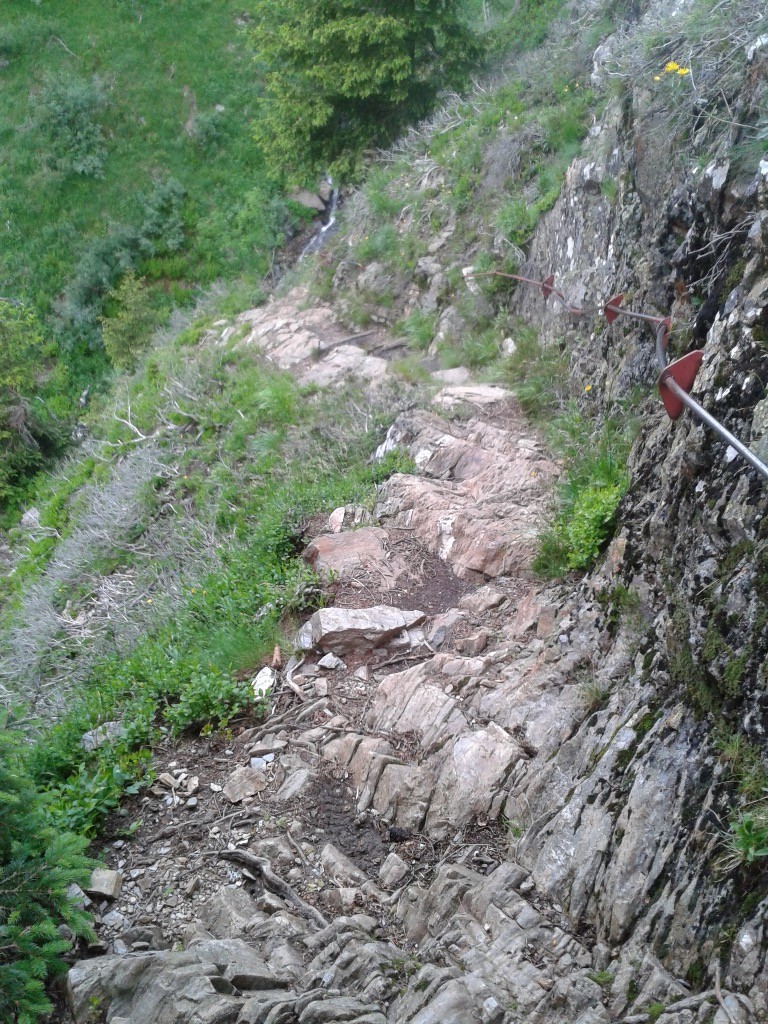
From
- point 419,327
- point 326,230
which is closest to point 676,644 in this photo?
point 419,327

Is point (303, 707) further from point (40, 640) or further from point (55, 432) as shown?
point (55, 432)

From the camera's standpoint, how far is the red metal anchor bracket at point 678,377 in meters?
3.75

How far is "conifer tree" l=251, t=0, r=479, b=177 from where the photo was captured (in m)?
12.3

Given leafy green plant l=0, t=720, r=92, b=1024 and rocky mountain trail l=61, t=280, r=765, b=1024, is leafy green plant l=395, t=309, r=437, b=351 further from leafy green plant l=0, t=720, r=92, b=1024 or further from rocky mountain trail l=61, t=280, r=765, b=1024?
leafy green plant l=0, t=720, r=92, b=1024

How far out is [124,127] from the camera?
1988cm

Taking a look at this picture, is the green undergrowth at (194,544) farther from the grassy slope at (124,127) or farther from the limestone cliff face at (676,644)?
the grassy slope at (124,127)

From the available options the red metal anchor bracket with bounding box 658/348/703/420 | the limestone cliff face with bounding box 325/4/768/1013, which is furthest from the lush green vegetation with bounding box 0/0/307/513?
the red metal anchor bracket with bounding box 658/348/703/420

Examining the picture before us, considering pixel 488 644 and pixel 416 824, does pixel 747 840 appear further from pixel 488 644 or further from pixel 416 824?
pixel 488 644

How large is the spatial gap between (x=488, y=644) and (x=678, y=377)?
213cm

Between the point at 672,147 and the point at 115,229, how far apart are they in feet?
51.7

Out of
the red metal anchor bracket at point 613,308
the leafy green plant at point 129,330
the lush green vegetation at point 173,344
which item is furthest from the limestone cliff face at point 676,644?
the leafy green plant at point 129,330

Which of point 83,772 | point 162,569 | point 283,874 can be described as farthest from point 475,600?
point 162,569

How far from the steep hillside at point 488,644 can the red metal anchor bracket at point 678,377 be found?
52 millimetres

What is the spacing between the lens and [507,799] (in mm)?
3877
